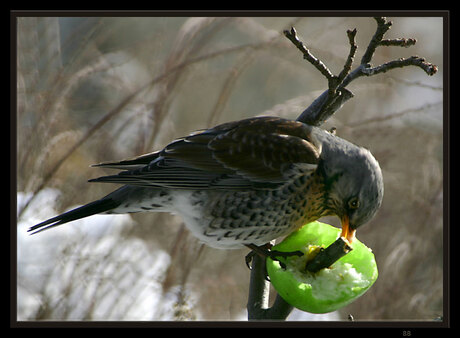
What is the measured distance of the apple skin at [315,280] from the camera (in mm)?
2592

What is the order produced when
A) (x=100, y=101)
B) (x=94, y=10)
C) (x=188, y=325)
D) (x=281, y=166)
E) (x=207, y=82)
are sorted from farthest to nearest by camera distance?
(x=207, y=82) → (x=100, y=101) → (x=281, y=166) → (x=94, y=10) → (x=188, y=325)

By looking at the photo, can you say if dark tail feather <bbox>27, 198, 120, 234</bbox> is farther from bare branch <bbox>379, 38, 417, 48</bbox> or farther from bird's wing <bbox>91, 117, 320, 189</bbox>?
bare branch <bbox>379, 38, 417, 48</bbox>

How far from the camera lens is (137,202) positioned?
299 centimetres

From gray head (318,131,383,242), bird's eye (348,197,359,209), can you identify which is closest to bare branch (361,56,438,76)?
gray head (318,131,383,242)

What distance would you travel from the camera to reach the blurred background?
3.62m

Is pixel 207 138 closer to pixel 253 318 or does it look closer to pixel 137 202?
pixel 137 202

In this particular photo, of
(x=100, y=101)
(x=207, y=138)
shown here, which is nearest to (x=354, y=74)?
(x=207, y=138)

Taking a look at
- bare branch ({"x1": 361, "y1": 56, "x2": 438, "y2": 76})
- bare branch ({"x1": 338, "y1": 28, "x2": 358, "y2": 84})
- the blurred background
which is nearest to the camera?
bare branch ({"x1": 361, "y1": 56, "x2": 438, "y2": 76})

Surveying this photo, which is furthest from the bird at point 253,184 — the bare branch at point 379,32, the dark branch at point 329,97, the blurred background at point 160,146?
the blurred background at point 160,146

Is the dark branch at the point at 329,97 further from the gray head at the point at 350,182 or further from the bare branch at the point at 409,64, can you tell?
the gray head at the point at 350,182

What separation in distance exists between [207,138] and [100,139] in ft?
4.32

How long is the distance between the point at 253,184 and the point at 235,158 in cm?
19

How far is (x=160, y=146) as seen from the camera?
436 cm

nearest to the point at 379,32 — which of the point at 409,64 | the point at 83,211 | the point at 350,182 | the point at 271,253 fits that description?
the point at 409,64
